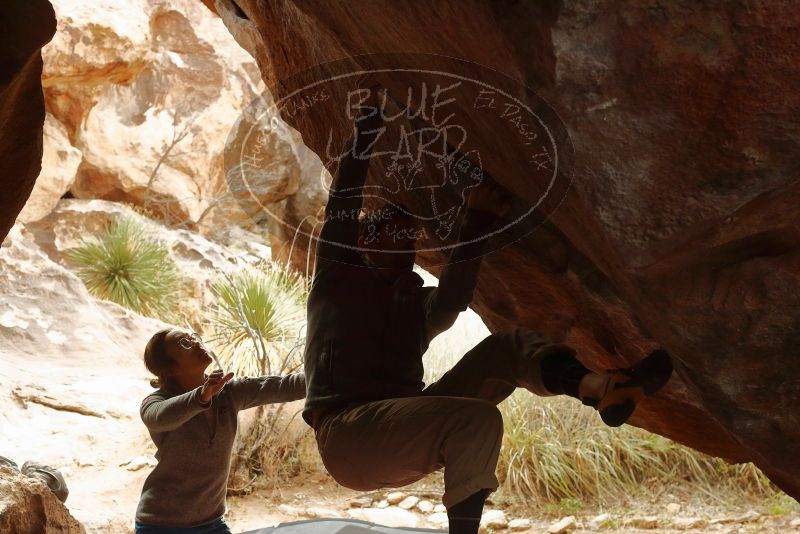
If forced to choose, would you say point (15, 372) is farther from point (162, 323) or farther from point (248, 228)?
point (248, 228)

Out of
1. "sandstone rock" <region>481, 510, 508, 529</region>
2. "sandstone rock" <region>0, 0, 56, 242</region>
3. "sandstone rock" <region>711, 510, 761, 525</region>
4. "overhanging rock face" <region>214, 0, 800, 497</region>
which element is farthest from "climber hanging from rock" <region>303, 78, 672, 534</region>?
"sandstone rock" <region>711, 510, 761, 525</region>

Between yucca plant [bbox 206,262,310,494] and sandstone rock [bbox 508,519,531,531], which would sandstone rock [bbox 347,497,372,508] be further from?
sandstone rock [bbox 508,519,531,531]

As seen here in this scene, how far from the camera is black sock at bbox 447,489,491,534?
2461mm

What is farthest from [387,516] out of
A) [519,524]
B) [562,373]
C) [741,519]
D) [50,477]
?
[562,373]

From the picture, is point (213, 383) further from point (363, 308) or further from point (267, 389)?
point (363, 308)

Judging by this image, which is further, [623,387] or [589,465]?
[589,465]

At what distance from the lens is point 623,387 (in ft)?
7.61

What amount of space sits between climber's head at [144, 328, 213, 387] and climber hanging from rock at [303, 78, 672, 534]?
0.69 meters

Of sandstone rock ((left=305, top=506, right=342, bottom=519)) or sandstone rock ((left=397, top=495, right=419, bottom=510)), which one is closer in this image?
sandstone rock ((left=305, top=506, right=342, bottom=519))

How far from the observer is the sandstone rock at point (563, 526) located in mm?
5324

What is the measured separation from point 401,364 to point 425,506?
10.1 feet

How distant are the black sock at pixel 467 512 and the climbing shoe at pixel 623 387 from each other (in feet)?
1.27

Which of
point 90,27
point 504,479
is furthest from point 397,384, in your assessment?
point 90,27

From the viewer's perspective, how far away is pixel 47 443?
599cm
